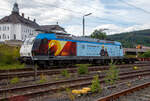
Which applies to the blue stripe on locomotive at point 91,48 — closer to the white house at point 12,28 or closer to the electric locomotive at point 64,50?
the electric locomotive at point 64,50

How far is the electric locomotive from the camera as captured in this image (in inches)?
635

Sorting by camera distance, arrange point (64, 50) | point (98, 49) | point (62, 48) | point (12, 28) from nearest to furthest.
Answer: point (62, 48) → point (64, 50) → point (98, 49) → point (12, 28)

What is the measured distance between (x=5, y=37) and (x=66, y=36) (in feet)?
224

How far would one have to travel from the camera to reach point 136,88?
8.10 m

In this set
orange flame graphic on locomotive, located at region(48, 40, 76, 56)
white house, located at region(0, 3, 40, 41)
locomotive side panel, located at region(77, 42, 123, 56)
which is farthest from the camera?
white house, located at region(0, 3, 40, 41)

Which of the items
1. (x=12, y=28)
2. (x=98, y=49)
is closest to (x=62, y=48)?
(x=98, y=49)

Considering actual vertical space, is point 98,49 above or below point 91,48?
below

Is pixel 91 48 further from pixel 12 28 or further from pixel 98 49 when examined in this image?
pixel 12 28

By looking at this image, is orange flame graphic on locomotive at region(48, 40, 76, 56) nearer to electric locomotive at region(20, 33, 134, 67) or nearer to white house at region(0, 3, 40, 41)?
electric locomotive at region(20, 33, 134, 67)

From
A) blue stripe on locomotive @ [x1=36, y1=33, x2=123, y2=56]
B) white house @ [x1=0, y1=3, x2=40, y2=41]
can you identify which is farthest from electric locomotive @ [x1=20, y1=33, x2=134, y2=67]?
white house @ [x1=0, y1=3, x2=40, y2=41]

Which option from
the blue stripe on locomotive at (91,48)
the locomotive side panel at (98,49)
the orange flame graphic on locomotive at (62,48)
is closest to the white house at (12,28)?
the locomotive side panel at (98,49)

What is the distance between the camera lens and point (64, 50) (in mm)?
18328

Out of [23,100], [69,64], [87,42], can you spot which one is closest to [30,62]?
[69,64]

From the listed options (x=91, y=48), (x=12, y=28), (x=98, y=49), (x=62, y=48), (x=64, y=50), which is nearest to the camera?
(x=62, y=48)
